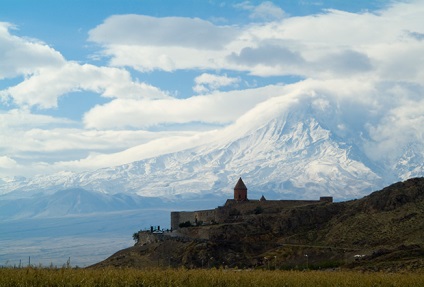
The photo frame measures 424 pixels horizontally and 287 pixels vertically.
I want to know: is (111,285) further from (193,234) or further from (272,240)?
(193,234)

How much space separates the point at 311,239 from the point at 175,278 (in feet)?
135

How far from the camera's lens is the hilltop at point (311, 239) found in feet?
184

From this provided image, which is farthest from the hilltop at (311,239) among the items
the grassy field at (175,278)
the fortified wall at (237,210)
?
the grassy field at (175,278)

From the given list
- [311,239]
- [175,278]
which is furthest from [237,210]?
[175,278]

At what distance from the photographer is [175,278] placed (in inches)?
1063

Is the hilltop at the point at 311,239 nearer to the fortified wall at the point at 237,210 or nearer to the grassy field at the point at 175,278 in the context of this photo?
the fortified wall at the point at 237,210

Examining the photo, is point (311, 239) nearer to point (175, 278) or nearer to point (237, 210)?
point (237, 210)

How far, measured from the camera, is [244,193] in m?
92.2

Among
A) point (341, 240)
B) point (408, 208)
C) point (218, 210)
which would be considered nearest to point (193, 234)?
point (218, 210)

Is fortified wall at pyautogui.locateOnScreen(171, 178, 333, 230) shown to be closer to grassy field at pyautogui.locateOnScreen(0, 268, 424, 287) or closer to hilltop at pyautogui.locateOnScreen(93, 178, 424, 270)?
hilltop at pyautogui.locateOnScreen(93, 178, 424, 270)

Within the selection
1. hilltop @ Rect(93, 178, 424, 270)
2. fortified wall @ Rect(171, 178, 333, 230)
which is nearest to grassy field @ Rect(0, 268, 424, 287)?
hilltop @ Rect(93, 178, 424, 270)

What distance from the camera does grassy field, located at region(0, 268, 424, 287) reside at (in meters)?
25.1

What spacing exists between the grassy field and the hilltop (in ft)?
59.9

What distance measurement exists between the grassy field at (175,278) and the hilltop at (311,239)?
59.9 ft
